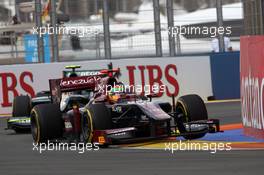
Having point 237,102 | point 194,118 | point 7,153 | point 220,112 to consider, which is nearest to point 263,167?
point 194,118

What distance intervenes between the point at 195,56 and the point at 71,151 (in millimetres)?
9552

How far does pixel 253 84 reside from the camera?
472 inches

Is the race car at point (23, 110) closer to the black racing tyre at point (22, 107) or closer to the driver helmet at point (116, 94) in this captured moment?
the black racing tyre at point (22, 107)

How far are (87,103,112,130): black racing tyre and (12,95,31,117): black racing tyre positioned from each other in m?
3.75

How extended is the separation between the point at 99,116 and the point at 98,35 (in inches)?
340

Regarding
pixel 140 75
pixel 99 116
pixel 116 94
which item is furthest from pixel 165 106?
pixel 140 75

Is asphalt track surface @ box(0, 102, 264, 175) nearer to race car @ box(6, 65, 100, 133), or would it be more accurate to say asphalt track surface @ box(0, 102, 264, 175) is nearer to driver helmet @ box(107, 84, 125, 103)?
driver helmet @ box(107, 84, 125, 103)

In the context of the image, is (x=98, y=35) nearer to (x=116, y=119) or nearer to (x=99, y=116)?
(x=116, y=119)

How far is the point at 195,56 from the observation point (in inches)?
817

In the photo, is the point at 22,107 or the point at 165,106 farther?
the point at 22,107

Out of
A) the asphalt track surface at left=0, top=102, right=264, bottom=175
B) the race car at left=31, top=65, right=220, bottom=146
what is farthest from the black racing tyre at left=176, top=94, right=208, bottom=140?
the asphalt track surface at left=0, top=102, right=264, bottom=175

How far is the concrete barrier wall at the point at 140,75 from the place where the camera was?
64.9 feet

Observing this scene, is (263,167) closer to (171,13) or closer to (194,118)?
(194,118)

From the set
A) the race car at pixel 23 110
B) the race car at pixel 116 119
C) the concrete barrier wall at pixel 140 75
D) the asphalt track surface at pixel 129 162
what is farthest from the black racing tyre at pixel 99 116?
the concrete barrier wall at pixel 140 75
